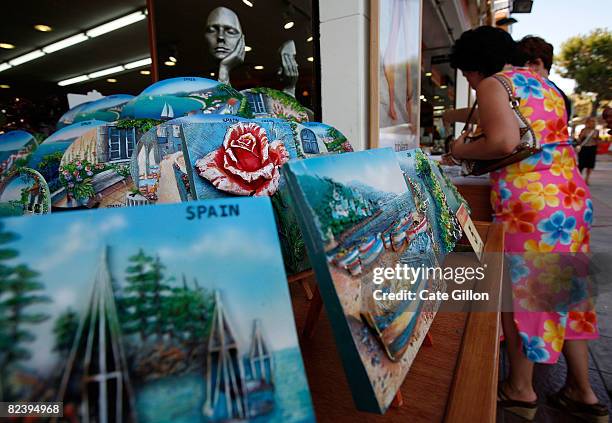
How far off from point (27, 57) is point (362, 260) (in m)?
1.47

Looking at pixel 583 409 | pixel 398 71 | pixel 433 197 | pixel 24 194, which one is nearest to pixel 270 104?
pixel 433 197

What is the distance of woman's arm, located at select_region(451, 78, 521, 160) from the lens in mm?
1121

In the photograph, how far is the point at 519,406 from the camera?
1.39 m

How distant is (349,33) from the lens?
1.65m

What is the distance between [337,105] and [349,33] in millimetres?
334

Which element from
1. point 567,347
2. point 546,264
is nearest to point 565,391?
point 567,347

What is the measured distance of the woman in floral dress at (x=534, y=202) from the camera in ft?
3.88

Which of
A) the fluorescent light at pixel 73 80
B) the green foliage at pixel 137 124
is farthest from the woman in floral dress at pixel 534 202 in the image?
the fluorescent light at pixel 73 80

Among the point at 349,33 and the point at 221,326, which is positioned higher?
the point at 349,33

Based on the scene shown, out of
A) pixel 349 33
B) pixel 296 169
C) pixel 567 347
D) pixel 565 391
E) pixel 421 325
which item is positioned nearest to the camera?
→ pixel 296 169

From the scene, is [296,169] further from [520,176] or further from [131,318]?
[520,176]

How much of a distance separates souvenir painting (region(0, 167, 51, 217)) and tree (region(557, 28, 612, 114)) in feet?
79.7

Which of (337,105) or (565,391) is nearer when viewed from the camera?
(565,391)

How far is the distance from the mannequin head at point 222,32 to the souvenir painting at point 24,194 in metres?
0.81
